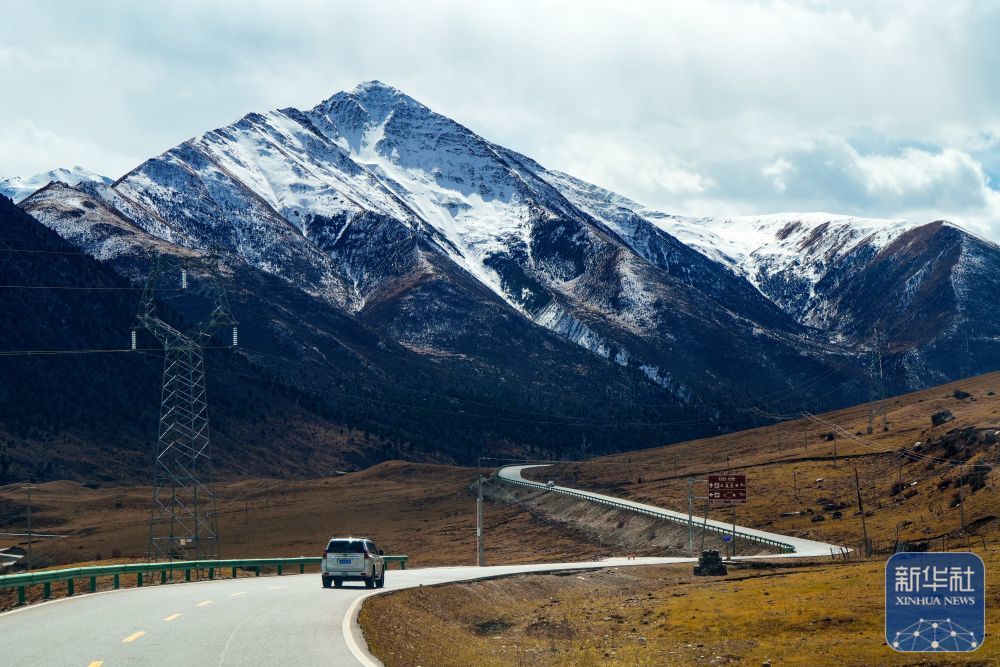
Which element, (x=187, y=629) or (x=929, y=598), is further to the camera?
(x=187, y=629)

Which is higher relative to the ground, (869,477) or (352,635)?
(869,477)

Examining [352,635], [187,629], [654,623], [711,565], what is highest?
[711,565]

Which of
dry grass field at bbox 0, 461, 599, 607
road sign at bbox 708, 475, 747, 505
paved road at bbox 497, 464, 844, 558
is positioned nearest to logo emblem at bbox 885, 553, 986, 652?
paved road at bbox 497, 464, 844, 558

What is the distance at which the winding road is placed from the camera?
23.3m

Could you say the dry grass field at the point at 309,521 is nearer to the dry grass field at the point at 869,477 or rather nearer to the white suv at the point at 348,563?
the dry grass field at the point at 869,477

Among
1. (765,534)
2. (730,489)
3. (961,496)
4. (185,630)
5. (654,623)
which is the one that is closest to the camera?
(185,630)

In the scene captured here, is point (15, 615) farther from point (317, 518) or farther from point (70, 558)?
point (317, 518)

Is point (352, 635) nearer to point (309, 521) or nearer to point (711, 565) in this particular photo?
point (711, 565)

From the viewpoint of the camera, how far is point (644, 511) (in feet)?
395

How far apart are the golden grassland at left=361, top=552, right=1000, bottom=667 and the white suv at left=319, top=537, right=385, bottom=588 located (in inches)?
95.9

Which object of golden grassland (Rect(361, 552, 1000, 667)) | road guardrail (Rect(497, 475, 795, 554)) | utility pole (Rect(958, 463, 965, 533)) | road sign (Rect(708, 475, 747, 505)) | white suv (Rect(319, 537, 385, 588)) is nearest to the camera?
golden grassland (Rect(361, 552, 1000, 667))

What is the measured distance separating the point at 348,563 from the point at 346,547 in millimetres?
805

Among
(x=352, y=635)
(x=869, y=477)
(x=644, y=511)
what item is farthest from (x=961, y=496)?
(x=352, y=635)

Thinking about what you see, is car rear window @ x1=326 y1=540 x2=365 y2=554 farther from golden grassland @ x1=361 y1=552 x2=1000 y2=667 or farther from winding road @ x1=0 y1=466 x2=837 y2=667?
winding road @ x1=0 y1=466 x2=837 y2=667
